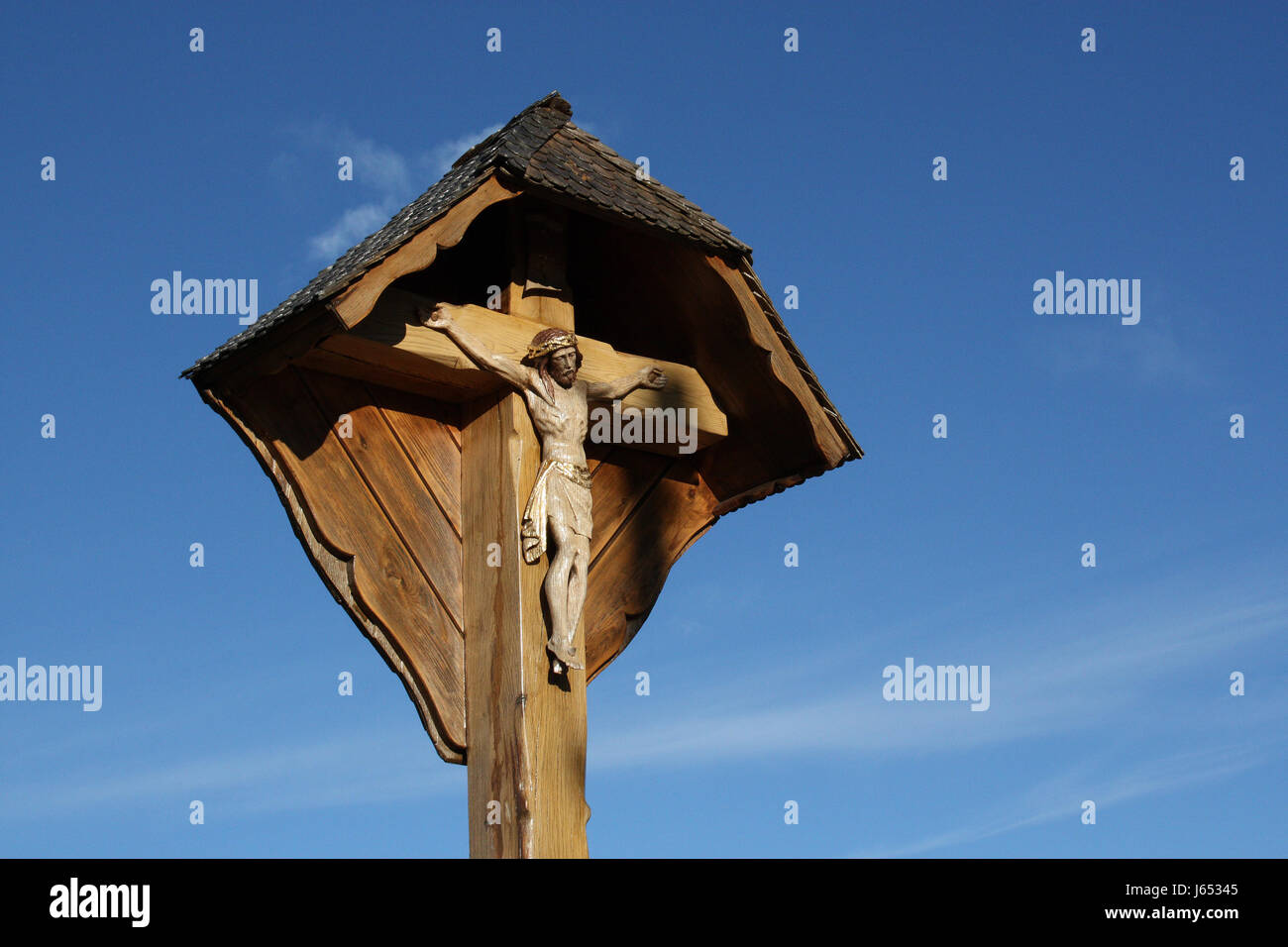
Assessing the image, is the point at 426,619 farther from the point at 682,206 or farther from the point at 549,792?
the point at 682,206

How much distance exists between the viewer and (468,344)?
579cm

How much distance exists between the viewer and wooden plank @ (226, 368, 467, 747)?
5730 mm

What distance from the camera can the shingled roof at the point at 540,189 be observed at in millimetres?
5414

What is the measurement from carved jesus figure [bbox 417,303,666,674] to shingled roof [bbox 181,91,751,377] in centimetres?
45

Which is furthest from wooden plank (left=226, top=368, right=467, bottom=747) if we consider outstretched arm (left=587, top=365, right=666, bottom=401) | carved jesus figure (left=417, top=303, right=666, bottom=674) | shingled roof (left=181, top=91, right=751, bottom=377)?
outstretched arm (left=587, top=365, right=666, bottom=401)

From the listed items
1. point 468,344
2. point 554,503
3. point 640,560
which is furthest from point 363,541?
point 640,560

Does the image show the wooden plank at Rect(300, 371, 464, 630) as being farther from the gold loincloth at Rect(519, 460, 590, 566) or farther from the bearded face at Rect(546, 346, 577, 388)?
the bearded face at Rect(546, 346, 577, 388)

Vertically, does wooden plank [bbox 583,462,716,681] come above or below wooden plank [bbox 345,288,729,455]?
below

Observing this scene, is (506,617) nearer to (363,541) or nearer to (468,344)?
(363,541)

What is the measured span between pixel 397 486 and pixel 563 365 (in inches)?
31.1

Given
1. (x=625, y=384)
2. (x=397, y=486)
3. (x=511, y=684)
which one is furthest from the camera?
→ (x=625, y=384)

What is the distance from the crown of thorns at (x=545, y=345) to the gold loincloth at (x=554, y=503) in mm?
408
